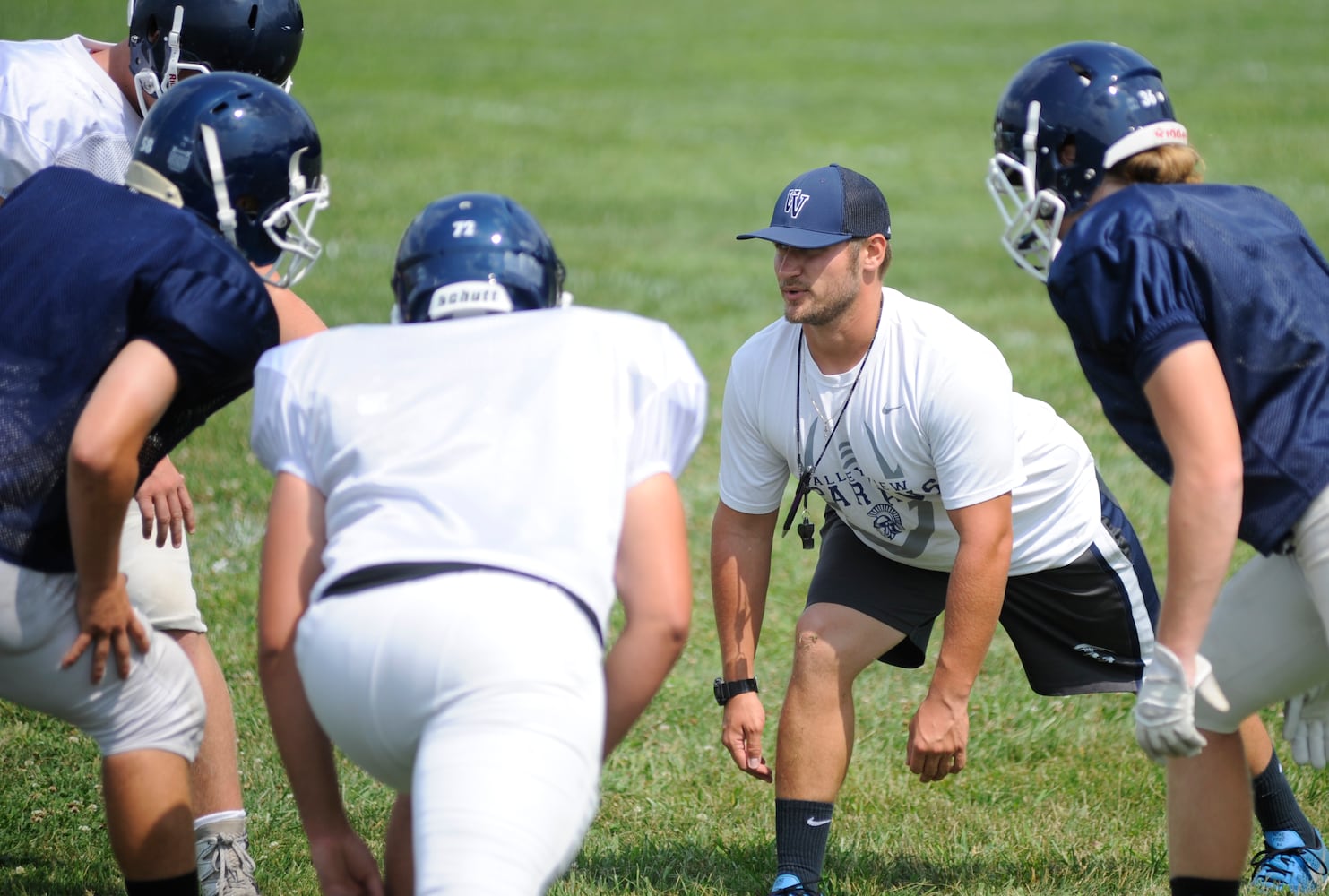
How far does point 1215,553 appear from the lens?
9.57 feet

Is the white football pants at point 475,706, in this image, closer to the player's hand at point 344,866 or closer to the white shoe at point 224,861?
the player's hand at point 344,866

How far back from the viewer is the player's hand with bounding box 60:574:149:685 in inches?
117

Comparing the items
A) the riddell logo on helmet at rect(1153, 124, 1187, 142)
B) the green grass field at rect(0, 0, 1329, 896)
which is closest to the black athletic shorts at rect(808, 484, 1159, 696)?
the green grass field at rect(0, 0, 1329, 896)

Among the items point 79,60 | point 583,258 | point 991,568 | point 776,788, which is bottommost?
point 583,258

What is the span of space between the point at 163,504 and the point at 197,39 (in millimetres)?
1352

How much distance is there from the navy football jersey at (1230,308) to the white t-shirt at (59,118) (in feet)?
9.12

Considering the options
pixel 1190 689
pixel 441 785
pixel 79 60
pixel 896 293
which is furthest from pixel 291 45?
pixel 1190 689

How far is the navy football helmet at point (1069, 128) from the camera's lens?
10.9 ft

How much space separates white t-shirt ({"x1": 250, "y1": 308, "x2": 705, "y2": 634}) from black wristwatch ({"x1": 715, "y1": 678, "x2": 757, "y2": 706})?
1.48 meters

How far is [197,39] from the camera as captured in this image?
14.0 feet

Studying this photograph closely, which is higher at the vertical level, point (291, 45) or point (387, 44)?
point (291, 45)

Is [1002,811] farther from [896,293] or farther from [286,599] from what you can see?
[286,599]

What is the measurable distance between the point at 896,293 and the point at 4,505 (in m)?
2.39

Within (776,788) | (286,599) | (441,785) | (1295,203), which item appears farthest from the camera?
(1295,203)
